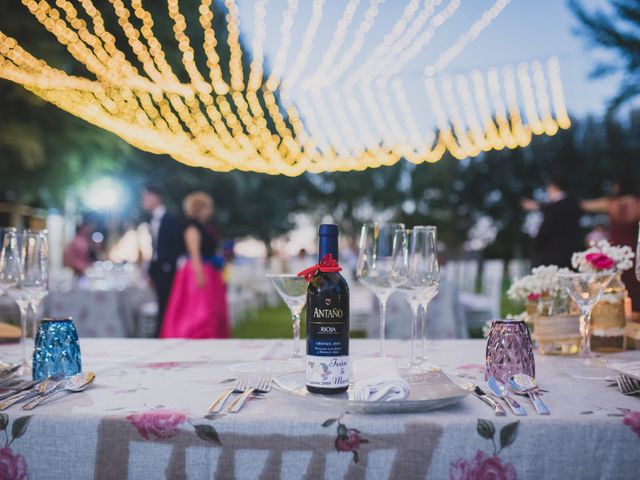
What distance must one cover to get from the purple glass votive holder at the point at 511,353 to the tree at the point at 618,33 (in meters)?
4.11

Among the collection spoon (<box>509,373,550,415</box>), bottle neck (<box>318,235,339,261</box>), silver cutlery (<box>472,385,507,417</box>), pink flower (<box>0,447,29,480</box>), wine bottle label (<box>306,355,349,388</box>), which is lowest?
pink flower (<box>0,447,29,480</box>)

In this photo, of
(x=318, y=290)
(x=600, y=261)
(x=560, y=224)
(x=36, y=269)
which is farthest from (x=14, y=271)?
(x=560, y=224)

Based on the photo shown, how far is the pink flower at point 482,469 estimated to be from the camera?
0.85 metres

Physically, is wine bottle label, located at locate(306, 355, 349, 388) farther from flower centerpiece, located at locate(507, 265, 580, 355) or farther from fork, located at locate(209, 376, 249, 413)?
flower centerpiece, located at locate(507, 265, 580, 355)

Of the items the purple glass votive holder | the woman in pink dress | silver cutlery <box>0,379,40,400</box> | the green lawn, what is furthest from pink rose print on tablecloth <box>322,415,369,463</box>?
the green lawn

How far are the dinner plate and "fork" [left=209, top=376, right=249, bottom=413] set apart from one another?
62 millimetres

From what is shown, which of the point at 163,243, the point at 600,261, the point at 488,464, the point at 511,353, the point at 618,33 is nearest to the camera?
the point at 488,464

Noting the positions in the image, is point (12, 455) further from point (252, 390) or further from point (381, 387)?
point (381, 387)

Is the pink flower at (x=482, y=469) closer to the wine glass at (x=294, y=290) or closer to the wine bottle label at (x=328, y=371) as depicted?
the wine bottle label at (x=328, y=371)

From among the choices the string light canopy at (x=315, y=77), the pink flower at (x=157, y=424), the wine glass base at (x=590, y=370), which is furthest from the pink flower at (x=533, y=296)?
the string light canopy at (x=315, y=77)

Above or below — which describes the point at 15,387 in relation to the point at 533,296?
below

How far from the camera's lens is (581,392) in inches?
40.9

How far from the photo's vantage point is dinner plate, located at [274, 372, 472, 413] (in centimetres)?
89

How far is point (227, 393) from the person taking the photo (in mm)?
986
